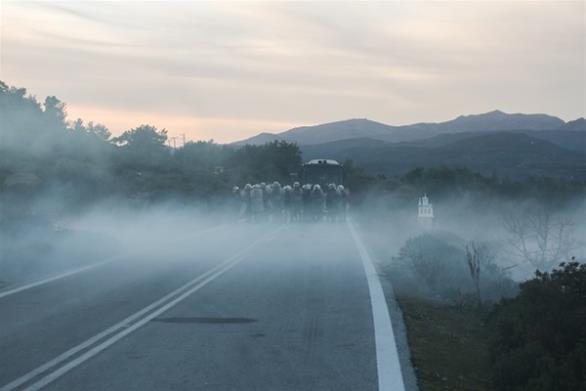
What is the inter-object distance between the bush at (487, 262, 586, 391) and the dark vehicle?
44.3m

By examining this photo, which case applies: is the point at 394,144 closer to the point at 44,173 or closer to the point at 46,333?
the point at 44,173

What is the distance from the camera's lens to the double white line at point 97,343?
9.47 meters

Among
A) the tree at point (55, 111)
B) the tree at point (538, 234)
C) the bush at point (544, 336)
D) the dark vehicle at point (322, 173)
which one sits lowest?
the tree at point (538, 234)

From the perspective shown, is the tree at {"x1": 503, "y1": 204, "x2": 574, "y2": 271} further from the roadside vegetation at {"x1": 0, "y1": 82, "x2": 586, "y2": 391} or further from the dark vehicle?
the dark vehicle

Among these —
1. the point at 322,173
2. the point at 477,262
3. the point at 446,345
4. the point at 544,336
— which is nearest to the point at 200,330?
the point at 446,345

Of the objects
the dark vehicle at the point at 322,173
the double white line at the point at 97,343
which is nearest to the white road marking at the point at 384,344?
the double white line at the point at 97,343

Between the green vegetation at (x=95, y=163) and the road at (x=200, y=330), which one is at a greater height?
the green vegetation at (x=95, y=163)

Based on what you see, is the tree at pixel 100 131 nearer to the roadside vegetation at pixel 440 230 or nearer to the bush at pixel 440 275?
the roadside vegetation at pixel 440 230

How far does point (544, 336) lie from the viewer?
1019cm

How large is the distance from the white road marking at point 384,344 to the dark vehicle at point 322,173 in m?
37.7

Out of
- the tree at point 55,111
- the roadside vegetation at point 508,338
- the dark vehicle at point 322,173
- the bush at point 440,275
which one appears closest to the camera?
the roadside vegetation at point 508,338

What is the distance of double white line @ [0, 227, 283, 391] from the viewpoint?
9.47 meters

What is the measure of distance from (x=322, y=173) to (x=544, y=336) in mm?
47560

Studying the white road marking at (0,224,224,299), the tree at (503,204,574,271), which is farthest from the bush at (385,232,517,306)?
the tree at (503,204,574,271)
